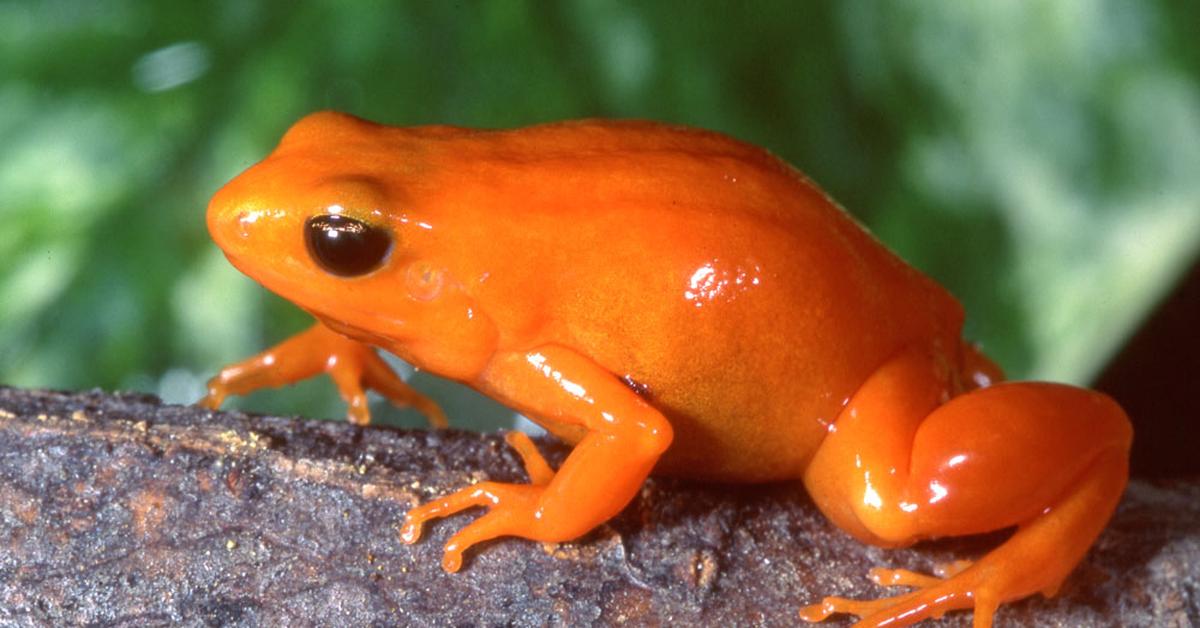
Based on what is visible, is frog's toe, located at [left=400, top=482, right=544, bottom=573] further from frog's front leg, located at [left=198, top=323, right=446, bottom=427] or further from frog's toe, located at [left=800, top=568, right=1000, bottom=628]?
frog's front leg, located at [left=198, top=323, right=446, bottom=427]

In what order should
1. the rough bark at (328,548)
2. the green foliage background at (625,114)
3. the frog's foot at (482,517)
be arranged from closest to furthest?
the rough bark at (328,548), the frog's foot at (482,517), the green foliage background at (625,114)

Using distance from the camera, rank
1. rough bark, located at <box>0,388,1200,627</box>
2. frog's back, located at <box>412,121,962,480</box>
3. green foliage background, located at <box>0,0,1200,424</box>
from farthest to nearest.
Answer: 1. green foliage background, located at <box>0,0,1200,424</box>
2. frog's back, located at <box>412,121,962,480</box>
3. rough bark, located at <box>0,388,1200,627</box>

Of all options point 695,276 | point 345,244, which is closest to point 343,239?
point 345,244

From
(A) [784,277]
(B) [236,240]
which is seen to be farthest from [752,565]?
(B) [236,240]

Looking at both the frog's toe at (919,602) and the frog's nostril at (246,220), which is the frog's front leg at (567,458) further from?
the frog's nostril at (246,220)

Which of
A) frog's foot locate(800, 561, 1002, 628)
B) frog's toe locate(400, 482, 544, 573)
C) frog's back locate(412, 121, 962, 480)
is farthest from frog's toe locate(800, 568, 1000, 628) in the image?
frog's toe locate(400, 482, 544, 573)

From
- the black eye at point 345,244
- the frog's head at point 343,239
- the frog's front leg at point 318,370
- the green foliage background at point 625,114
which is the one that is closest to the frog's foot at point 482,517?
the frog's head at point 343,239

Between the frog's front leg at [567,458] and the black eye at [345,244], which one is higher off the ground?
the black eye at [345,244]
